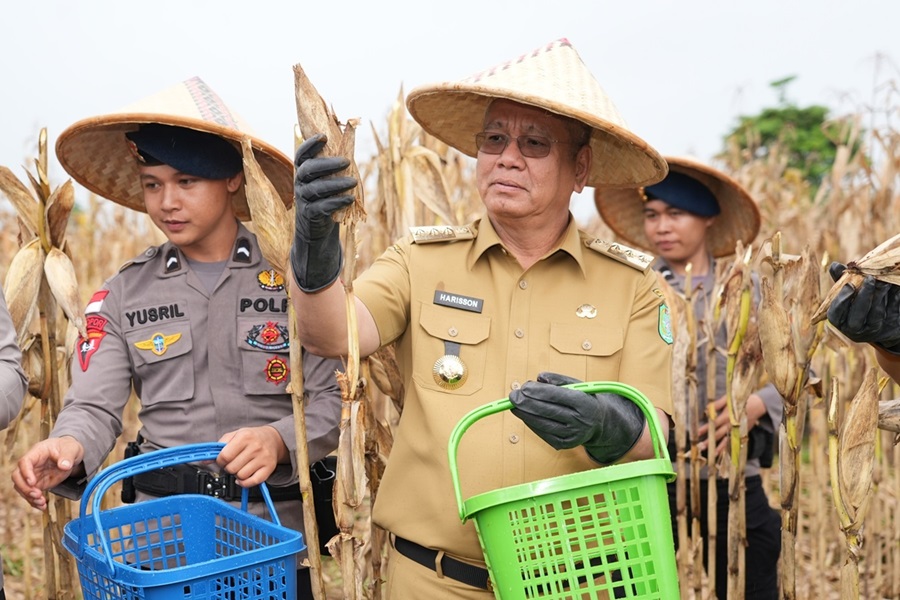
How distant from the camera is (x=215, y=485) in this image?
2.07 meters

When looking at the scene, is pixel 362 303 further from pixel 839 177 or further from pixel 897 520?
pixel 839 177

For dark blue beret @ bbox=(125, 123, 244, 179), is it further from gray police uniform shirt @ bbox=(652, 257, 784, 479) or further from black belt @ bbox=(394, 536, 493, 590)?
gray police uniform shirt @ bbox=(652, 257, 784, 479)

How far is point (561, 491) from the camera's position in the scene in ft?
4.78

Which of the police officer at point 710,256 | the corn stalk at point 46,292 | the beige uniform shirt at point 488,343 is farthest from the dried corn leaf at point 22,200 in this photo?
the police officer at point 710,256

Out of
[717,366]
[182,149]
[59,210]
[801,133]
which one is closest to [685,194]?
[717,366]

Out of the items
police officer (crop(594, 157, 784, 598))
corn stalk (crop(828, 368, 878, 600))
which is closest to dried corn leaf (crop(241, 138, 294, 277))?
corn stalk (crop(828, 368, 878, 600))

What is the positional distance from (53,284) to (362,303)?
83 centimetres

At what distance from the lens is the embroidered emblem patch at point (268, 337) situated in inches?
85.6

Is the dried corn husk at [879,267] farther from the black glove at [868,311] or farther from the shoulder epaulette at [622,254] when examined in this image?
the shoulder epaulette at [622,254]

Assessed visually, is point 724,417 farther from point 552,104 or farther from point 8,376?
point 8,376

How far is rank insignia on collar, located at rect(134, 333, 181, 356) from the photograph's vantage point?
216cm

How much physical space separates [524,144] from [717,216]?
1.65m

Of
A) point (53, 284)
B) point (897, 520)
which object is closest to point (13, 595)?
point (53, 284)

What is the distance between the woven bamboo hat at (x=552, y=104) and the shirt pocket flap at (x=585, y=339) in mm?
412
